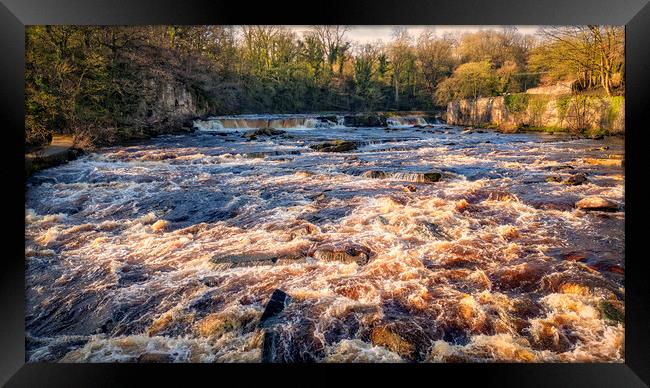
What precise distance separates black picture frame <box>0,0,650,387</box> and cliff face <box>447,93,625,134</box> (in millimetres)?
864

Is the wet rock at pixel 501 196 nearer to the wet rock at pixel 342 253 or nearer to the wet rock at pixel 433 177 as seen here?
the wet rock at pixel 433 177

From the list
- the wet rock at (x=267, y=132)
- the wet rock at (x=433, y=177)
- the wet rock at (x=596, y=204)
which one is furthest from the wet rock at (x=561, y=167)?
the wet rock at (x=267, y=132)

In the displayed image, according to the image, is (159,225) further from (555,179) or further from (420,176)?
(555,179)

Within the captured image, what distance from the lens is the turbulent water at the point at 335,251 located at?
10.8 ft

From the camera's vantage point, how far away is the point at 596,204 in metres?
3.91

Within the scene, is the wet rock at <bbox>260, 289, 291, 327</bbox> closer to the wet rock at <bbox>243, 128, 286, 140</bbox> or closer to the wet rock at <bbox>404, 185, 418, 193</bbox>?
the wet rock at <bbox>404, 185, 418, 193</bbox>

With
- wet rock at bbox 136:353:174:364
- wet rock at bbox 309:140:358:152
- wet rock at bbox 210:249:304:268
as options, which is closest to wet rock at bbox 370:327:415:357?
wet rock at bbox 210:249:304:268

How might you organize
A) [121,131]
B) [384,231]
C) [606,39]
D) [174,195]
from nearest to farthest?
1. [606,39]
2. [384,231]
3. [174,195]
4. [121,131]

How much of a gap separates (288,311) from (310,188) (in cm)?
162

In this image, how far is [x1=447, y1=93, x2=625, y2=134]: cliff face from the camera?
4.37m

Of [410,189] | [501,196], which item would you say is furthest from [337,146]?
[501,196]
